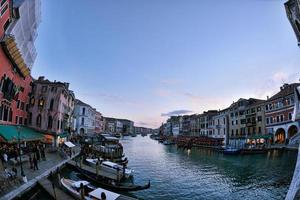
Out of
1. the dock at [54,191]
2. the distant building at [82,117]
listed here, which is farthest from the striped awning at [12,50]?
the distant building at [82,117]

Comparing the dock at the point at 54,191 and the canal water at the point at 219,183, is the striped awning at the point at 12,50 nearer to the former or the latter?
the dock at the point at 54,191

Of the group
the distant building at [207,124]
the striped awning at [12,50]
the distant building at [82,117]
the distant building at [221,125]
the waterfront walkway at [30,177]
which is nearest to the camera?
the waterfront walkway at [30,177]

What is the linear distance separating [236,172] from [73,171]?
69.0 feet

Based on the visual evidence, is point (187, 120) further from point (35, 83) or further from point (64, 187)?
point (64, 187)

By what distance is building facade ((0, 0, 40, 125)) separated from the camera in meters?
23.5

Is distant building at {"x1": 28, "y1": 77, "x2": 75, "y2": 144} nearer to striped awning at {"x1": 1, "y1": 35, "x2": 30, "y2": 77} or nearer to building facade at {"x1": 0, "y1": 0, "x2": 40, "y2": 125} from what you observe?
building facade at {"x1": 0, "y1": 0, "x2": 40, "y2": 125}

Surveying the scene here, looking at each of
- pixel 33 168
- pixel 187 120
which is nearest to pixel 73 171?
pixel 33 168

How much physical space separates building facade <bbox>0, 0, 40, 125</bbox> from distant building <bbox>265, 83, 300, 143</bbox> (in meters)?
51.1

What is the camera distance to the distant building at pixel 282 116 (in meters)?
52.1

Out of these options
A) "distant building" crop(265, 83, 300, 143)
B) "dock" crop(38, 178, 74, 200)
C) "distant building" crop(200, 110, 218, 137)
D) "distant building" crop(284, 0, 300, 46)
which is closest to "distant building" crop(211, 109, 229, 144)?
"distant building" crop(200, 110, 218, 137)

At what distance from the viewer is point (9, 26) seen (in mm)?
24422

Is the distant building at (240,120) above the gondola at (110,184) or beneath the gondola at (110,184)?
above

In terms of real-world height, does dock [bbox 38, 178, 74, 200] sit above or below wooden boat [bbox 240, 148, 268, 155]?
above

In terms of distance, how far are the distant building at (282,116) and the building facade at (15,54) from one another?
51057mm
